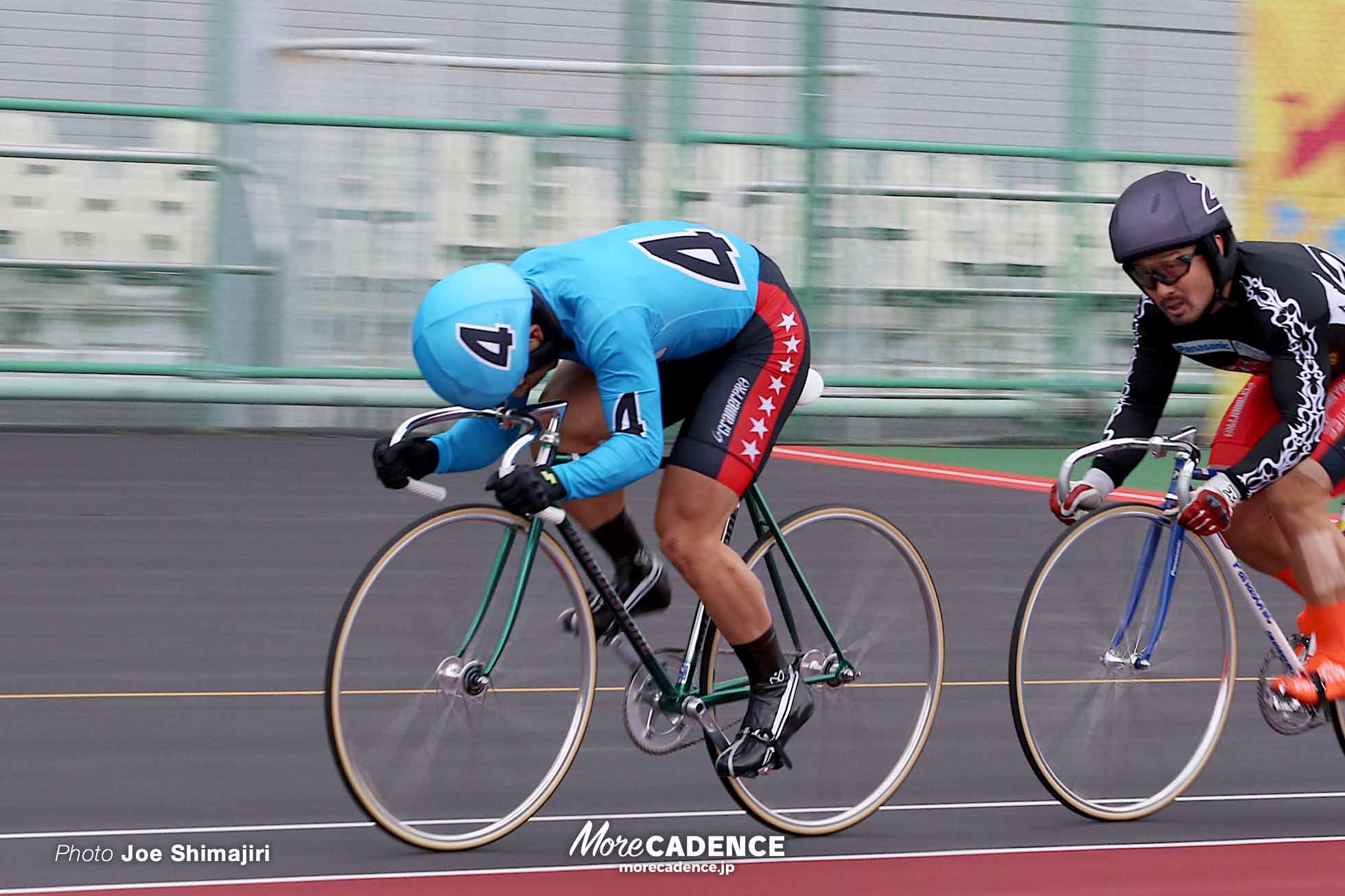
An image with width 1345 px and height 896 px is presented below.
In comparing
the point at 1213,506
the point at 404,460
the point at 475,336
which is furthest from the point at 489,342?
the point at 1213,506

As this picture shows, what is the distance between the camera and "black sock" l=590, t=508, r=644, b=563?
464 cm

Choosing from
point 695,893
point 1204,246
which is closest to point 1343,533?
point 1204,246

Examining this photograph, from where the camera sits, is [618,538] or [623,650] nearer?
[623,650]

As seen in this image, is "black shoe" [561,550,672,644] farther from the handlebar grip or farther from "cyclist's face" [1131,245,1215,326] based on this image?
"cyclist's face" [1131,245,1215,326]

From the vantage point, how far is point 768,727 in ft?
14.9

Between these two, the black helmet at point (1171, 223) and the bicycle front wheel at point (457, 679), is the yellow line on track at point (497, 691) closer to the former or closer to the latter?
the bicycle front wheel at point (457, 679)

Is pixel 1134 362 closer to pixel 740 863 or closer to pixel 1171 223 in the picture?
pixel 1171 223

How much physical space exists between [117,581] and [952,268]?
23.8ft

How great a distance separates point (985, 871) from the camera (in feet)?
14.4

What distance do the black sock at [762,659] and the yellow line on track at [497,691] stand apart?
27 centimetres

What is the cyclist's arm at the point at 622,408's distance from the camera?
416cm

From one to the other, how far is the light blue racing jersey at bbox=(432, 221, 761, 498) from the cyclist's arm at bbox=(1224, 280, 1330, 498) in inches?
45.2

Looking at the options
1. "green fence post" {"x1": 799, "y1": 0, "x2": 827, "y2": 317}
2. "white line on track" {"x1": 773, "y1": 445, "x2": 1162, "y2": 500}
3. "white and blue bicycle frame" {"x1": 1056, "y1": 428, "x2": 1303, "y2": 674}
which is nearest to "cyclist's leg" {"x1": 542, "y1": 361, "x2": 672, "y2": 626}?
"white and blue bicycle frame" {"x1": 1056, "y1": 428, "x2": 1303, "y2": 674}

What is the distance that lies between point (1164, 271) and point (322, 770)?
2300mm
